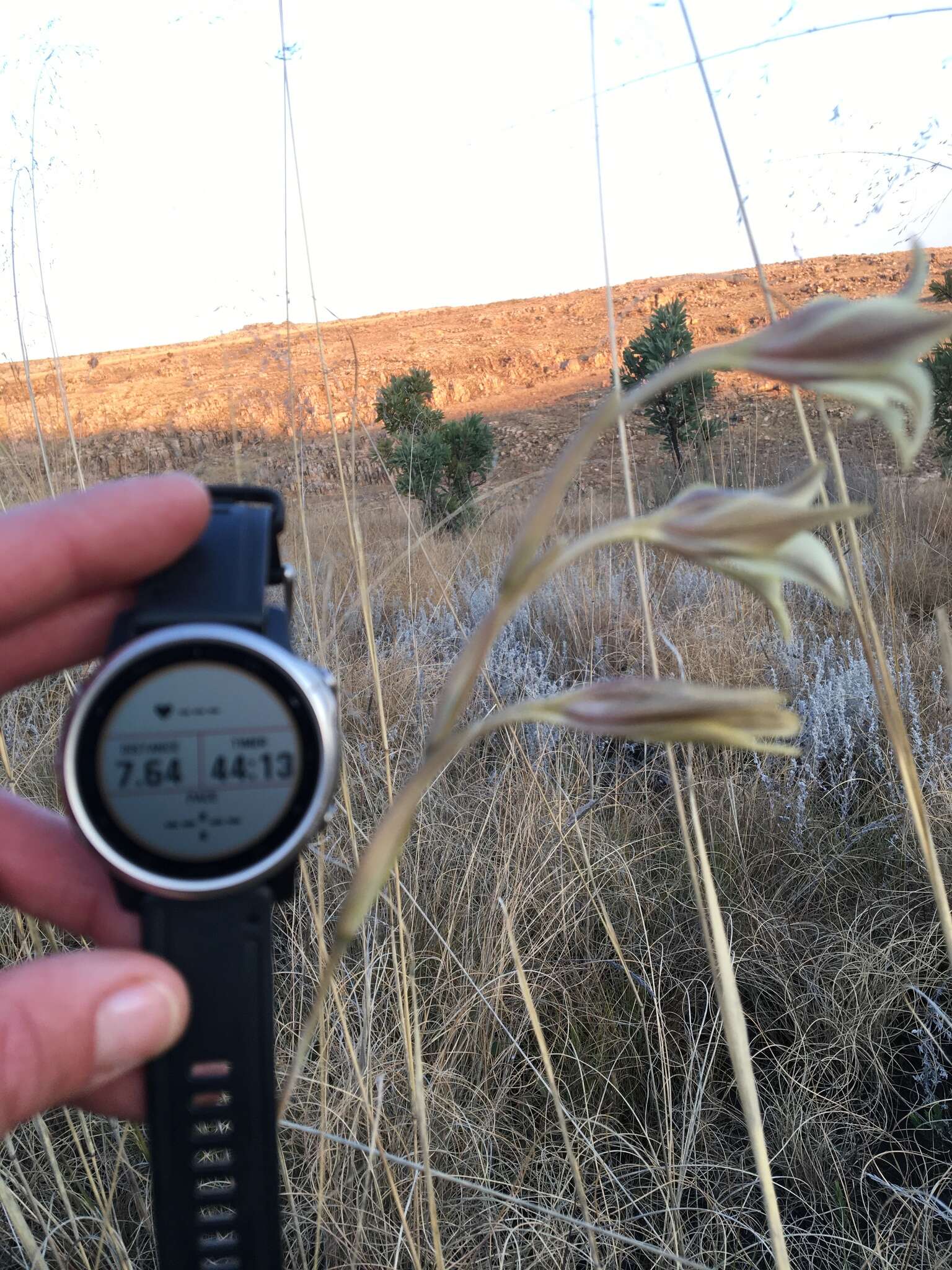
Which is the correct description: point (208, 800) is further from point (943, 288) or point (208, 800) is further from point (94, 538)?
point (943, 288)

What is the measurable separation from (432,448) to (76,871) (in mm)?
4594

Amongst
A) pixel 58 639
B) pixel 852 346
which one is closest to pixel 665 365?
pixel 58 639

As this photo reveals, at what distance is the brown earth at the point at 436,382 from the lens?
1.82 m

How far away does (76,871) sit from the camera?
61 centimetres

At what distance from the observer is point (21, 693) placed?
6.17 feet

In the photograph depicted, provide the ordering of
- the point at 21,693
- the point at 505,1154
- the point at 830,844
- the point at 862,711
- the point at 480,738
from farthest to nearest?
the point at 21,693 < the point at 480,738 < the point at 862,711 < the point at 830,844 < the point at 505,1154

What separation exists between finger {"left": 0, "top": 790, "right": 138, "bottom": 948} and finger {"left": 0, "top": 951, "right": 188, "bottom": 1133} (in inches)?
5.2

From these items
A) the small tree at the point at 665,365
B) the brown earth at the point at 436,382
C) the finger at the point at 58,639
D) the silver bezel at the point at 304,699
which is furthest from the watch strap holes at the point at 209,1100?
the small tree at the point at 665,365

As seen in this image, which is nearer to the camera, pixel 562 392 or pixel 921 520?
pixel 921 520

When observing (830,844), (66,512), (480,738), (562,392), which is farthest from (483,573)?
(562,392)

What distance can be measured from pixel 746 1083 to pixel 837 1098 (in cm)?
67

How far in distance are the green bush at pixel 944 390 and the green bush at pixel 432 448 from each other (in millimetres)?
2297

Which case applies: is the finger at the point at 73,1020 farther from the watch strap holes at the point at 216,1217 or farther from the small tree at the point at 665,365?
the small tree at the point at 665,365

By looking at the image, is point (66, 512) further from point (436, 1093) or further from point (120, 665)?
point (436, 1093)
